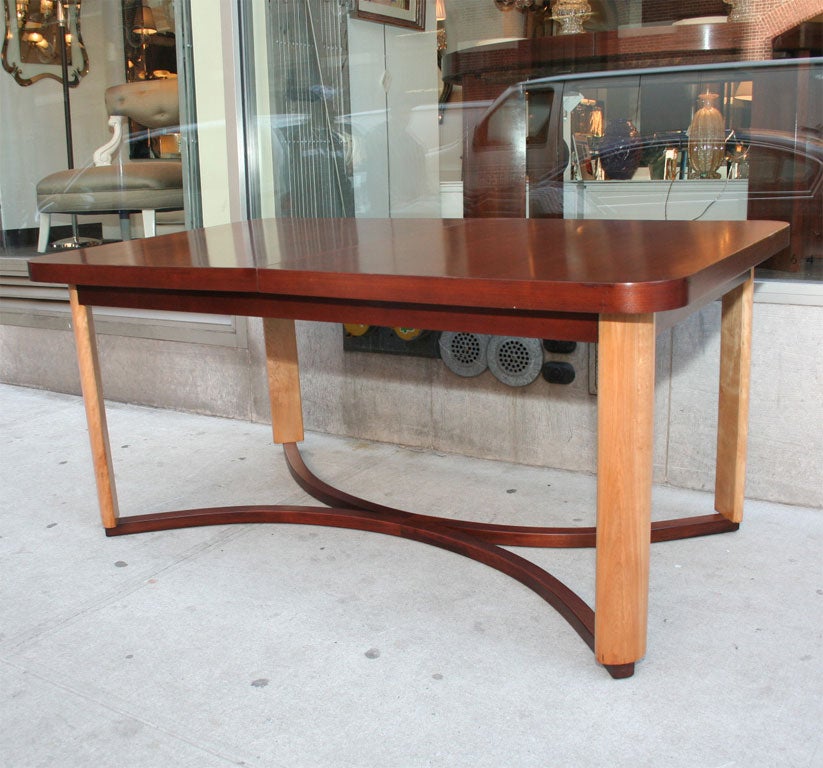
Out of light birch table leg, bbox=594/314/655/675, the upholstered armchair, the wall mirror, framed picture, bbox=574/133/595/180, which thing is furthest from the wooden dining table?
the wall mirror

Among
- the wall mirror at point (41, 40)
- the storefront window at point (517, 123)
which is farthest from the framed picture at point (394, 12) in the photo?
the wall mirror at point (41, 40)

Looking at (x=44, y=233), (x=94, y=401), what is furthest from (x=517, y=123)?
(x=44, y=233)

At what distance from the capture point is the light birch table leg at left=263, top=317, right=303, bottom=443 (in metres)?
2.62

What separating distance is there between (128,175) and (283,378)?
1.37 m

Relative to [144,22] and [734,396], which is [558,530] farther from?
[144,22]

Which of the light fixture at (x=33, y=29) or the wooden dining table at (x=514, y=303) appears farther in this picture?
the light fixture at (x=33, y=29)

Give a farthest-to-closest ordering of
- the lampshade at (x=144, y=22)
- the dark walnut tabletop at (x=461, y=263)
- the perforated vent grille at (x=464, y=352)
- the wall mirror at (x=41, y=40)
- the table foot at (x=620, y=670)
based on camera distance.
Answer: the wall mirror at (x=41, y=40)
the lampshade at (x=144, y=22)
the perforated vent grille at (x=464, y=352)
the table foot at (x=620, y=670)
the dark walnut tabletop at (x=461, y=263)

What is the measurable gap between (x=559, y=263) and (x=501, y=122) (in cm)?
116

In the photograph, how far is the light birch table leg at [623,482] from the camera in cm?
144

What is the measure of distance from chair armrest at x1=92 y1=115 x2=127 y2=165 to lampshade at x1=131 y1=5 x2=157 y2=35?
12.7 inches

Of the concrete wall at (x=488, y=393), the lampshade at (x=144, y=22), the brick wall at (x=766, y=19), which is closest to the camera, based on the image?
the brick wall at (x=766, y=19)

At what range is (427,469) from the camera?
2.75 metres

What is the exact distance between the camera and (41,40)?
386 centimetres

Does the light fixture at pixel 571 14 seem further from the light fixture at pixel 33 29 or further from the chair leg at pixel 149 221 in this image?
the light fixture at pixel 33 29
